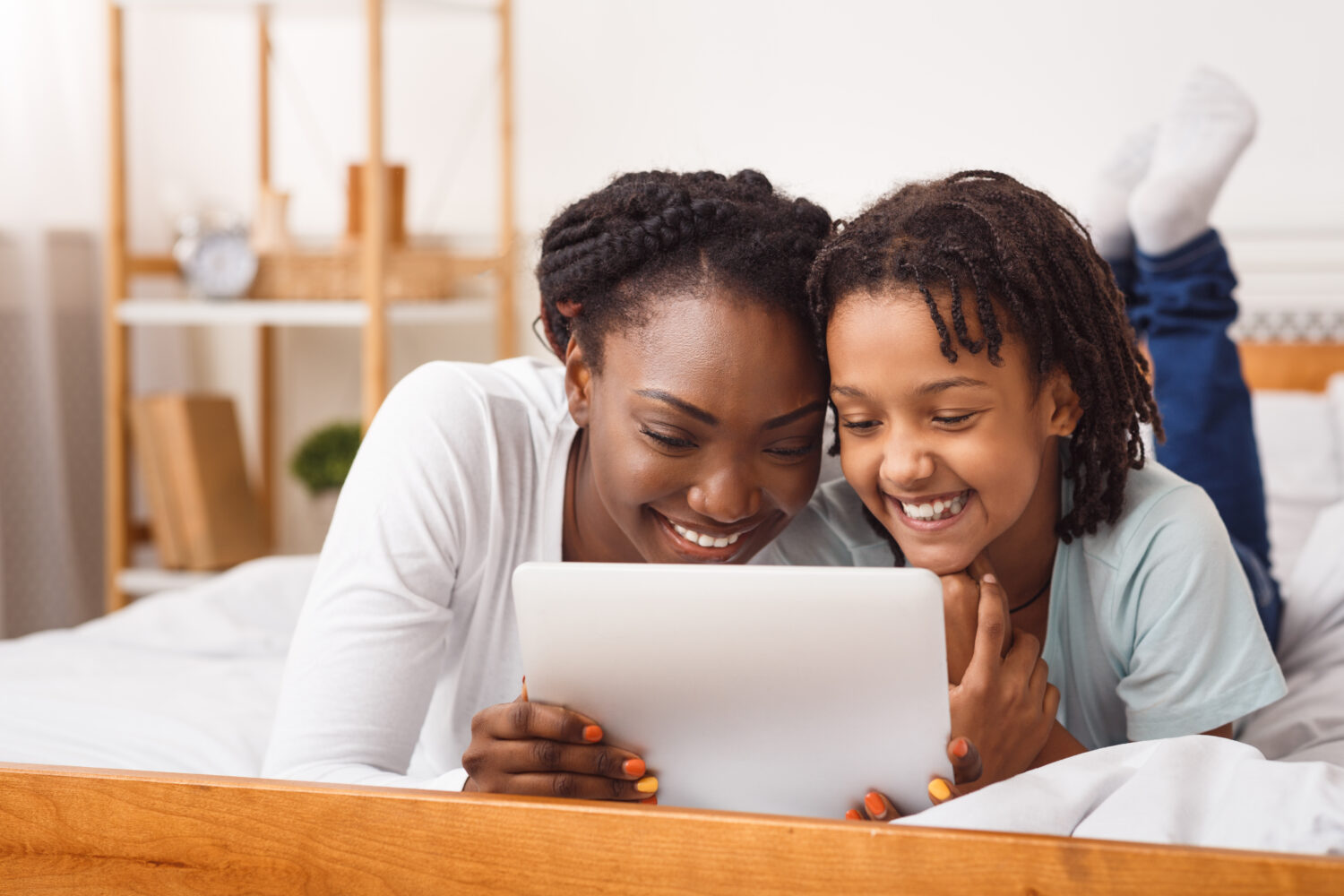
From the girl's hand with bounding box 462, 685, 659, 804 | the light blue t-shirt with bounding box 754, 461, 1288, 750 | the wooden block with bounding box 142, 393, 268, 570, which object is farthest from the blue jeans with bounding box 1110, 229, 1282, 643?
the wooden block with bounding box 142, 393, 268, 570

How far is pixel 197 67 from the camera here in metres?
2.92

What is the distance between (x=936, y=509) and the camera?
954 millimetres

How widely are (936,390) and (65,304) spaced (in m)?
2.34

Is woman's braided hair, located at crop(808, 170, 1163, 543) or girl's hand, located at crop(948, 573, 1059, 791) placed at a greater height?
woman's braided hair, located at crop(808, 170, 1163, 543)

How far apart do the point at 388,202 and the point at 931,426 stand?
6.19 ft

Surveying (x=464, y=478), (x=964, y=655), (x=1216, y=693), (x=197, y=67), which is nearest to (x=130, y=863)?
(x=464, y=478)

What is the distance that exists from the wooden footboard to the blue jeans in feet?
3.12

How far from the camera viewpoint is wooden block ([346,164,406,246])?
2547 millimetres

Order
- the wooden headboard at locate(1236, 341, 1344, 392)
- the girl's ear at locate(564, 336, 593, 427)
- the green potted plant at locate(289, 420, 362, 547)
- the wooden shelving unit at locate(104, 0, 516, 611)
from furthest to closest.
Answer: the green potted plant at locate(289, 420, 362, 547), the wooden shelving unit at locate(104, 0, 516, 611), the wooden headboard at locate(1236, 341, 1344, 392), the girl's ear at locate(564, 336, 593, 427)

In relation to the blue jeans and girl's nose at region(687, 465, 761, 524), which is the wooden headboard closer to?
the blue jeans

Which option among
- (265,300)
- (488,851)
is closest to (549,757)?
(488,851)

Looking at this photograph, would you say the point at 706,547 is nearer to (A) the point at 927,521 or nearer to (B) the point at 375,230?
(A) the point at 927,521

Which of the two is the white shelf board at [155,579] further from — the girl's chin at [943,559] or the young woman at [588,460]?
the girl's chin at [943,559]

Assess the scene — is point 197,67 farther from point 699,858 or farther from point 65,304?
point 699,858
